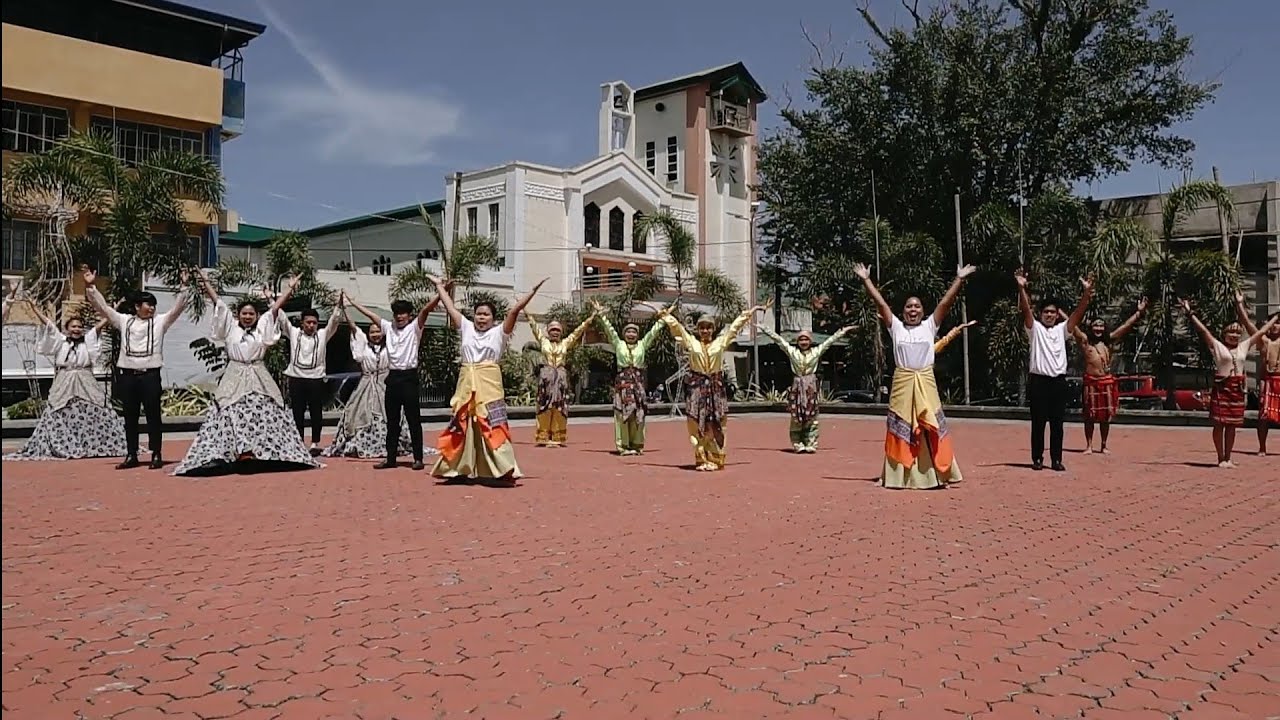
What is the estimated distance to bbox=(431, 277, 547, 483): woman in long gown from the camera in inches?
406

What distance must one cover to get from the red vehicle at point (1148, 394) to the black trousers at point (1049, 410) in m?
15.7

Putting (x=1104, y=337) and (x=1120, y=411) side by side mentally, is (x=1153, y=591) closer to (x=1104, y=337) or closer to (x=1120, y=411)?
(x=1104, y=337)

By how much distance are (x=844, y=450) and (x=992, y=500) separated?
6.58 meters

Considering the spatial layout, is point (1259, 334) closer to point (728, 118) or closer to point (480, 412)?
point (480, 412)

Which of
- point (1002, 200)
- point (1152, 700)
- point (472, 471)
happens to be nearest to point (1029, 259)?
point (1002, 200)

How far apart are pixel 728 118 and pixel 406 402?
113 ft

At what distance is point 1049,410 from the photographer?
12078 millimetres

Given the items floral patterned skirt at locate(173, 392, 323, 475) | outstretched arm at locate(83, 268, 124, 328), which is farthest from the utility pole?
outstretched arm at locate(83, 268, 124, 328)

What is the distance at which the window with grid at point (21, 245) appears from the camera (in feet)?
80.0

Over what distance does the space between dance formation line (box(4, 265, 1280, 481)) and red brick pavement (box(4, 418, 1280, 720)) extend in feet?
3.05

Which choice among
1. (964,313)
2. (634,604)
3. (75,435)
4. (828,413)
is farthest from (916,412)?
(964,313)

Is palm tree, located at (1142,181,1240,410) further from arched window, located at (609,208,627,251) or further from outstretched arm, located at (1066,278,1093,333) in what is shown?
arched window, located at (609,208,627,251)

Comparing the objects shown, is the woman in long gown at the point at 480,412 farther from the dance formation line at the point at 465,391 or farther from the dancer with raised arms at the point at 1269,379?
the dancer with raised arms at the point at 1269,379

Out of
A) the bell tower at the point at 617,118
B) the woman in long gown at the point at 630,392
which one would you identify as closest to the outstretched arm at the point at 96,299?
the woman in long gown at the point at 630,392
